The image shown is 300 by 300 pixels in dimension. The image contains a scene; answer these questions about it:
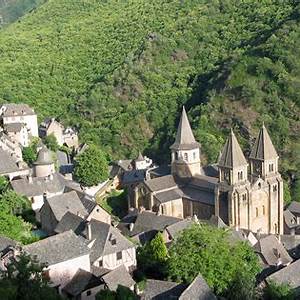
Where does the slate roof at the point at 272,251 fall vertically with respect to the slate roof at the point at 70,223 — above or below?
below

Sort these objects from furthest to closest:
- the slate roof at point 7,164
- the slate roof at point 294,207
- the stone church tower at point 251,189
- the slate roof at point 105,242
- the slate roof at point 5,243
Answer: the slate roof at point 294,207
the slate roof at point 7,164
the stone church tower at point 251,189
the slate roof at point 105,242
the slate roof at point 5,243

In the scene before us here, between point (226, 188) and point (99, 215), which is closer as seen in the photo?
point (99, 215)

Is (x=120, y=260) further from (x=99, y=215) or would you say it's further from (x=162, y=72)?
(x=162, y=72)

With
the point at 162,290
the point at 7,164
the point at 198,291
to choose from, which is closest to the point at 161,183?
the point at 7,164

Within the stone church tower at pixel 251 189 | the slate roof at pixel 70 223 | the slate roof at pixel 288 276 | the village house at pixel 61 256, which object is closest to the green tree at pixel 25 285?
the village house at pixel 61 256

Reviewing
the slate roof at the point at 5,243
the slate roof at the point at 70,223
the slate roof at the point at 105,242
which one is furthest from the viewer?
the slate roof at the point at 70,223

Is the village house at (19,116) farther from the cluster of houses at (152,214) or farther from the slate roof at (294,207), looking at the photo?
the slate roof at (294,207)
